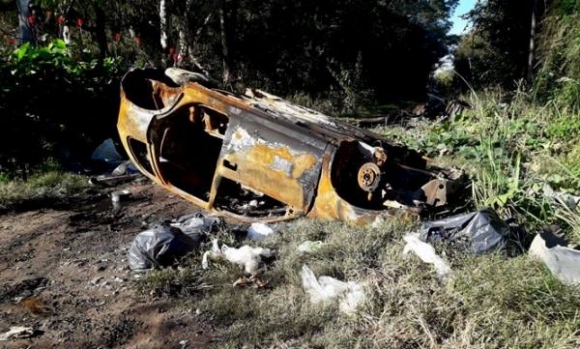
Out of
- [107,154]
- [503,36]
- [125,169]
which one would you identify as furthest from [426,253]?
[503,36]

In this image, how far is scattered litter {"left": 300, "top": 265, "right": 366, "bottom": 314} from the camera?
9.86 feet

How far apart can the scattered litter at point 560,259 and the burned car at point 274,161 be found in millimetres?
835

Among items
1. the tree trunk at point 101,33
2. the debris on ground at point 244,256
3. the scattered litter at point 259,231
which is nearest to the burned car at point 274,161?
the scattered litter at point 259,231

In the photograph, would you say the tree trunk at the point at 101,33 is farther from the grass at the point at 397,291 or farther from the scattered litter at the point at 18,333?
the scattered litter at the point at 18,333

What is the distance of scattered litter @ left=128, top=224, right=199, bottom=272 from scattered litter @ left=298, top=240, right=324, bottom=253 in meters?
0.73

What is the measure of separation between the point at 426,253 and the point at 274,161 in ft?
4.50

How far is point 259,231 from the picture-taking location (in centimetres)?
419

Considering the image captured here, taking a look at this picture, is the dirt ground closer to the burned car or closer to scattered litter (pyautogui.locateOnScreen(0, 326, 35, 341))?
scattered litter (pyautogui.locateOnScreen(0, 326, 35, 341))

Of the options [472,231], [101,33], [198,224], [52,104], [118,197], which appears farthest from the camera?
[101,33]

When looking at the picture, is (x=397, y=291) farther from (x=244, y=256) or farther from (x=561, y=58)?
(x=561, y=58)

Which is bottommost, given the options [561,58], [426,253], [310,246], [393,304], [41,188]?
[41,188]

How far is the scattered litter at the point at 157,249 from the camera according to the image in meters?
3.72

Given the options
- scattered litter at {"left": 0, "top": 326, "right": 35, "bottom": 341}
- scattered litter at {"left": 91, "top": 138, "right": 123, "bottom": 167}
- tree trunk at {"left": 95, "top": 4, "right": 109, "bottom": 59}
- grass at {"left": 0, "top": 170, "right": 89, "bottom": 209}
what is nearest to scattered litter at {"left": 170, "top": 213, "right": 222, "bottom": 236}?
scattered litter at {"left": 0, "top": 326, "right": 35, "bottom": 341}

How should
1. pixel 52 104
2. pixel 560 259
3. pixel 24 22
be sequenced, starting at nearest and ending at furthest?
pixel 560 259, pixel 52 104, pixel 24 22
